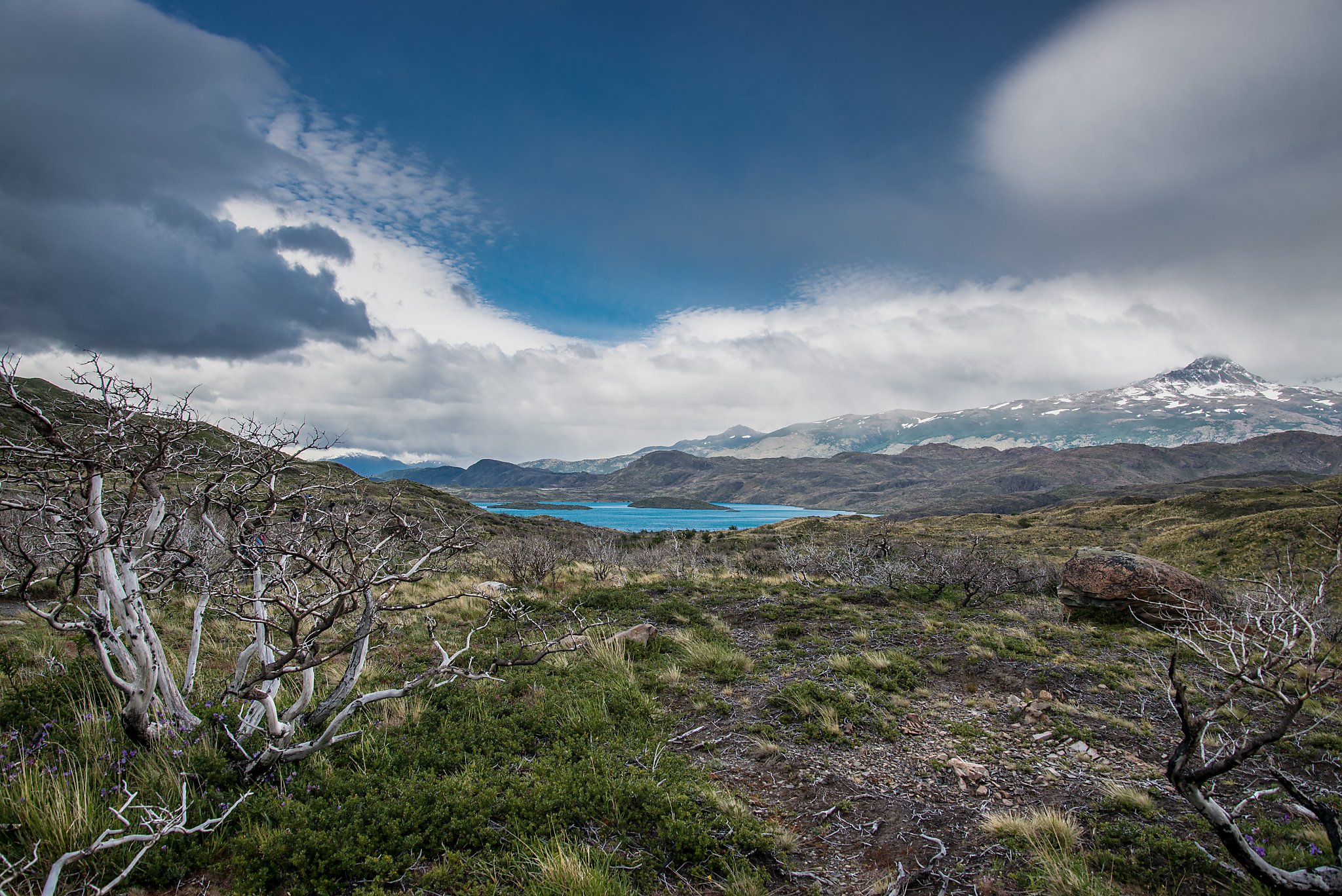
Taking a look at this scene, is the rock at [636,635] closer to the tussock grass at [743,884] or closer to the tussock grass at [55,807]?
the tussock grass at [743,884]

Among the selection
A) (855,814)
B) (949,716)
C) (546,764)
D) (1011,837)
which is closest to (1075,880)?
(1011,837)

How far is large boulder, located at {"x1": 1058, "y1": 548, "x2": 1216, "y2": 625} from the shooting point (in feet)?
48.4

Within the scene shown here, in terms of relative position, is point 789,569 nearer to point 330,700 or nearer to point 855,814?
point 855,814

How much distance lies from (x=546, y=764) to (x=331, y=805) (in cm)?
198

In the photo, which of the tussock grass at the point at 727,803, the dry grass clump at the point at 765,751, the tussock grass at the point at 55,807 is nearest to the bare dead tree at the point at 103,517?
the tussock grass at the point at 55,807

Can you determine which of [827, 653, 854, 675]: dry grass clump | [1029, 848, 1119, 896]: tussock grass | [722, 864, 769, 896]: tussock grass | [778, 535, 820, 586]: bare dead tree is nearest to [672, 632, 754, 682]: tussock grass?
[827, 653, 854, 675]: dry grass clump

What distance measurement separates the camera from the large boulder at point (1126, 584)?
14.8 meters

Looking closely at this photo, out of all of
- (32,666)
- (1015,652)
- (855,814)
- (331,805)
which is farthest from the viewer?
(1015,652)

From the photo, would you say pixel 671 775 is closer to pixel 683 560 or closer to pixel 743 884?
pixel 743 884

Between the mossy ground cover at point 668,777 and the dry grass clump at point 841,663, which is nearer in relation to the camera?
the mossy ground cover at point 668,777

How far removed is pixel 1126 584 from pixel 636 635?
45.5 feet

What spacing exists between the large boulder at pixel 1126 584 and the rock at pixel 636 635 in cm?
1279

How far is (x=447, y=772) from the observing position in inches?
227

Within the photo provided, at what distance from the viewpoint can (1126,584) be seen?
49.2 feet
